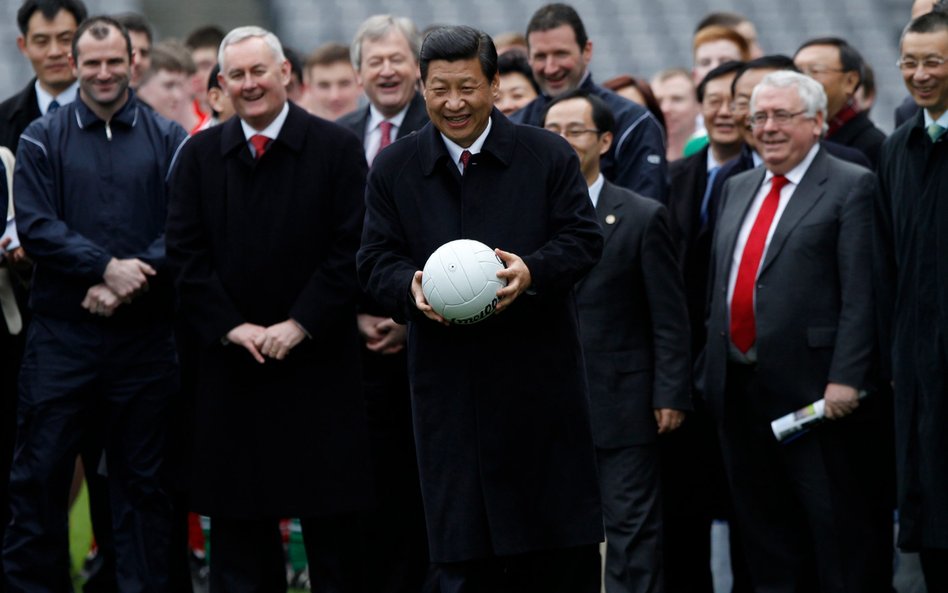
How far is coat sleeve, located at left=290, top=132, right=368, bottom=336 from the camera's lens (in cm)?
625

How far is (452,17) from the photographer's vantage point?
19406 mm

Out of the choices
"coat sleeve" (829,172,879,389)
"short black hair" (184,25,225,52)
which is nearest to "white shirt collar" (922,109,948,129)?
"coat sleeve" (829,172,879,389)

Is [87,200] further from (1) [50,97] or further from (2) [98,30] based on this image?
(1) [50,97]

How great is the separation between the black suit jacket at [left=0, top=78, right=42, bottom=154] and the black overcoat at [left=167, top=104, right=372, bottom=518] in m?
1.63

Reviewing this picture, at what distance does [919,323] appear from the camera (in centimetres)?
627

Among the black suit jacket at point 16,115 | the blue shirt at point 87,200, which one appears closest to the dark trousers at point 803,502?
the blue shirt at point 87,200

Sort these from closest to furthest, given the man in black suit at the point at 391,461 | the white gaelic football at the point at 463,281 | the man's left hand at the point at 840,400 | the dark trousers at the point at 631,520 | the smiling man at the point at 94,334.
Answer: the white gaelic football at the point at 463,281
the man's left hand at the point at 840,400
the dark trousers at the point at 631,520
the smiling man at the point at 94,334
the man in black suit at the point at 391,461

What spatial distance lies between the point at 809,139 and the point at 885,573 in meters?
1.89

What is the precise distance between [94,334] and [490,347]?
7.45ft

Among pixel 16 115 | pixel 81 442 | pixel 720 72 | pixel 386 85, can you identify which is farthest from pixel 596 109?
pixel 16 115

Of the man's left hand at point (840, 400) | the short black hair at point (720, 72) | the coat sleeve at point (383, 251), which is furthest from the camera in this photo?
the short black hair at point (720, 72)

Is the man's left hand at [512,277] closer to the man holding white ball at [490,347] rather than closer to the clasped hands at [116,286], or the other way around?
the man holding white ball at [490,347]

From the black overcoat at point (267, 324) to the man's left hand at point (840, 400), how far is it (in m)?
1.92

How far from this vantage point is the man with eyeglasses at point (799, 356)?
6504 mm
